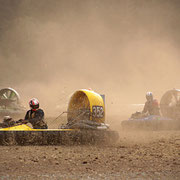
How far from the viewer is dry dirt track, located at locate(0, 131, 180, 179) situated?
107 inches

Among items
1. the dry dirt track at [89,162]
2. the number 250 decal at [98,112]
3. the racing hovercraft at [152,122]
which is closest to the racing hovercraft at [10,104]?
the racing hovercraft at [152,122]

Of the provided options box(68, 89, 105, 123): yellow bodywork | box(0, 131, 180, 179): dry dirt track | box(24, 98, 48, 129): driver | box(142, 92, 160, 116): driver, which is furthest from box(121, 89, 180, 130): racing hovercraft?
box(24, 98, 48, 129): driver

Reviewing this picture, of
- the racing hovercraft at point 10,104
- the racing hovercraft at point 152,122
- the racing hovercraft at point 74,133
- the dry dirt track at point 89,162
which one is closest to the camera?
the dry dirt track at point 89,162

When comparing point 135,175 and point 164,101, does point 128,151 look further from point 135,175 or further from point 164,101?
point 164,101

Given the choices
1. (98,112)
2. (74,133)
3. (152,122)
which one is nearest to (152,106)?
(152,122)

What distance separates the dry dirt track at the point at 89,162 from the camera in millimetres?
2727

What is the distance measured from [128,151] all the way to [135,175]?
130 centimetres

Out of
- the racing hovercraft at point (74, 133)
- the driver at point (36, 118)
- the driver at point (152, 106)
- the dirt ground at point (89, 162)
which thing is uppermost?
the driver at point (152, 106)

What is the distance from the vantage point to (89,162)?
10.7 ft

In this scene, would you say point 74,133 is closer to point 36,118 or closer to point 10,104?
point 36,118

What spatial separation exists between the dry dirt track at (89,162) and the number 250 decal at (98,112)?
0.68m

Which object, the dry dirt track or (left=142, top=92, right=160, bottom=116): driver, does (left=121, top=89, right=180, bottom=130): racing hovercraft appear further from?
the dry dirt track

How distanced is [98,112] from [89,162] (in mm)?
1767

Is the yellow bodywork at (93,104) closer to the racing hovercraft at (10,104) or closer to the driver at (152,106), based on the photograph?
the driver at (152,106)
